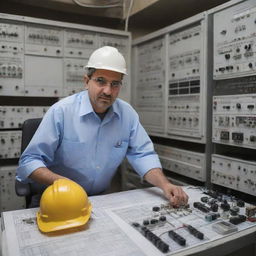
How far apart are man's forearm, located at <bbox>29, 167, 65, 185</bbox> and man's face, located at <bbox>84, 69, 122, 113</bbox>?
0.44 m

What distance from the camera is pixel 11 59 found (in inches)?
87.9

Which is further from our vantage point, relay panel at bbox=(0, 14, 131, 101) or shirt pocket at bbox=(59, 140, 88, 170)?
relay panel at bbox=(0, 14, 131, 101)

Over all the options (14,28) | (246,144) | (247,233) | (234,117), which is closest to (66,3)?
(14,28)

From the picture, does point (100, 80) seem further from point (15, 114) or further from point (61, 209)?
point (15, 114)

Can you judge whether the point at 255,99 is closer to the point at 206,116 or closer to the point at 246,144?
the point at 246,144

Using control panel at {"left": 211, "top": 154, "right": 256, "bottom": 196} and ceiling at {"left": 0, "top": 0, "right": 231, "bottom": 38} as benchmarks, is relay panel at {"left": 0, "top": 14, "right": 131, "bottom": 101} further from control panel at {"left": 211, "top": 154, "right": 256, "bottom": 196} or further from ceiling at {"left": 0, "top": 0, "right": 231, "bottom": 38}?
control panel at {"left": 211, "top": 154, "right": 256, "bottom": 196}

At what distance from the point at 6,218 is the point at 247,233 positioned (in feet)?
3.08

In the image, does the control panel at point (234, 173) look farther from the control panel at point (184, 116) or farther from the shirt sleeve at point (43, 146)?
the shirt sleeve at point (43, 146)

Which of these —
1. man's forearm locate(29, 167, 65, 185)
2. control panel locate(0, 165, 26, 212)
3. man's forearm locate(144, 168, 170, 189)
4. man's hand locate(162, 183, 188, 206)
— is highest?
man's forearm locate(29, 167, 65, 185)

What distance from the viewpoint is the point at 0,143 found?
2.24 m

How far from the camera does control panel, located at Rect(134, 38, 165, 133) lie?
2.46 m

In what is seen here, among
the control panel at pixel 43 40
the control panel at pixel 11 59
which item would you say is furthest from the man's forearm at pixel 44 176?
the control panel at pixel 43 40

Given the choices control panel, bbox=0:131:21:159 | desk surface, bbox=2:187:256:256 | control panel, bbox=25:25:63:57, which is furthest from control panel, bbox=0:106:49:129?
desk surface, bbox=2:187:256:256

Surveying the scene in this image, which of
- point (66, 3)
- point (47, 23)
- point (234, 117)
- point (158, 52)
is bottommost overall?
point (234, 117)
